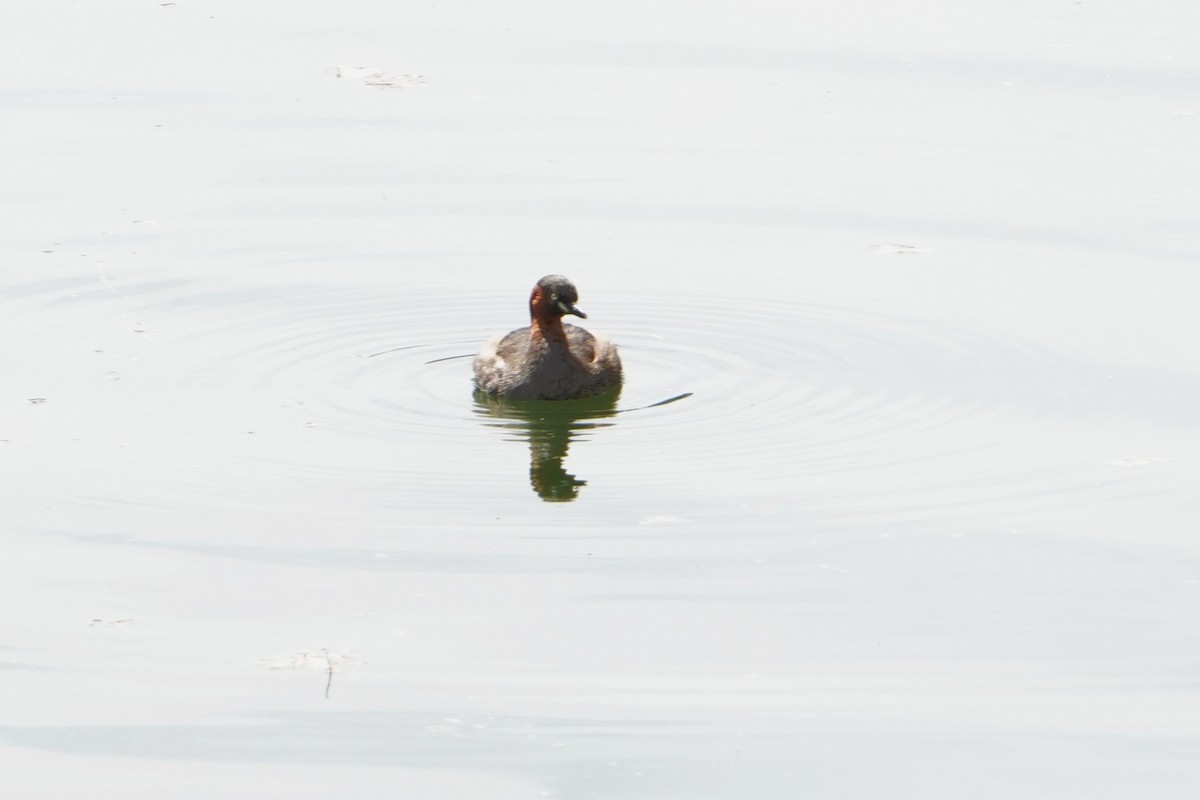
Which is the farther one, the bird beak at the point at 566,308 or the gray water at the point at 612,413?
the bird beak at the point at 566,308

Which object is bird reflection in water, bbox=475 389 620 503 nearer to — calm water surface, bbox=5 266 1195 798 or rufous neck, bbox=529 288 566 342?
calm water surface, bbox=5 266 1195 798

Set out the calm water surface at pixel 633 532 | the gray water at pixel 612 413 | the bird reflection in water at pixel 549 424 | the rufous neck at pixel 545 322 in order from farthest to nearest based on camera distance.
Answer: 1. the rufous neck at pixel 545 322
2. the bird reflection in water at pixel 549 424
3. the gray water at pixel 612 413
4. the calm water surface at pixel 633 532

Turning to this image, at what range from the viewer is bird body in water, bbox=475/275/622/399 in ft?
45.3

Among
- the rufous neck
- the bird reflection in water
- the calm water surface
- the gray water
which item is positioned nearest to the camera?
the calm water surface

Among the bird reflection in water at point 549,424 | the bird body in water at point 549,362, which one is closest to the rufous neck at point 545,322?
the bird body in water at point 549,362

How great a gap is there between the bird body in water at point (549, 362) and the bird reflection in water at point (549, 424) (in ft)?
0.21

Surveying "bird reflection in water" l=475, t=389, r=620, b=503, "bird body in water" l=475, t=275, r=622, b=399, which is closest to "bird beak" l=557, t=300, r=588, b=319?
"bird body in water" l=475, t=275, r=622, b=399

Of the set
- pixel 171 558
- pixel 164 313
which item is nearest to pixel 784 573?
pixel 171 558

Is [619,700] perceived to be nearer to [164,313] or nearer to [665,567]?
[665,567]

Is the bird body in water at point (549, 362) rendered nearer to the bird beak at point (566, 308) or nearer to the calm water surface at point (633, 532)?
the bird beak at point (566, 308)

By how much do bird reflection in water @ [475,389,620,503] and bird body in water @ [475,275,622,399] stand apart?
0.21ft

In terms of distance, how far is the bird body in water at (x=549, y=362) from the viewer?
1382cm

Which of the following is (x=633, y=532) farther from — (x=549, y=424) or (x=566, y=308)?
(x=566, y=308)

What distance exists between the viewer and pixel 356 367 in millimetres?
14047
